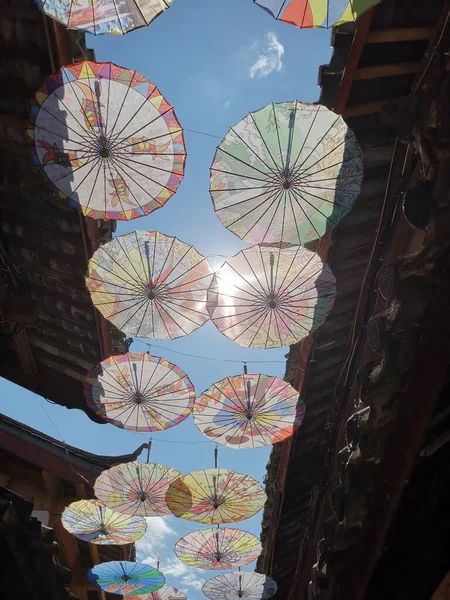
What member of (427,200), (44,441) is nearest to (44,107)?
(427,200)

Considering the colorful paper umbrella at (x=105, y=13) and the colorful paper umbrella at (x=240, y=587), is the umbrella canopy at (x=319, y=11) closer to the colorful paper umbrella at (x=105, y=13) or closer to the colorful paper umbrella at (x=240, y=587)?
the colorful paper umbrella at (x=105, y=13)

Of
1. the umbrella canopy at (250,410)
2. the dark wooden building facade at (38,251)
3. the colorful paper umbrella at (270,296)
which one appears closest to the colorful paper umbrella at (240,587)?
the umbrella canopy at (250,410)

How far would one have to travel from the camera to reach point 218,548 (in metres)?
11.3

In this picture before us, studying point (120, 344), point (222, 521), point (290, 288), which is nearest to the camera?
point (290, 288)

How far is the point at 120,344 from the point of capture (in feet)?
29.9

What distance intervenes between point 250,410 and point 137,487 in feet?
10.3

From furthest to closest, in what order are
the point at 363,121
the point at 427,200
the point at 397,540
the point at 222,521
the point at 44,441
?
the point at 44,441
the point at 222,521
the point at 363,121
the point at 397,540
the point at 427,200

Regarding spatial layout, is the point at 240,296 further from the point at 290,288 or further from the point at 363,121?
the point at 363,121

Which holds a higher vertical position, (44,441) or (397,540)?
(44,441)

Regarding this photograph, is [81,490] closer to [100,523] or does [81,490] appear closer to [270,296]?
[100,523]

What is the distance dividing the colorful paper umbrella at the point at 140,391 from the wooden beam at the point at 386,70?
17.0ft

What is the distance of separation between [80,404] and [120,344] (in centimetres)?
240

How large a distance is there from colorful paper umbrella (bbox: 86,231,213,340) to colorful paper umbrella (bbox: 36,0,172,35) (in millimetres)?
2626

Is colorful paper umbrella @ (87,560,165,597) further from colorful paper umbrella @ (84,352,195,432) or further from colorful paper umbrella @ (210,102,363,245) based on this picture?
colorful paper umbrella @ (210,102,363,245)
